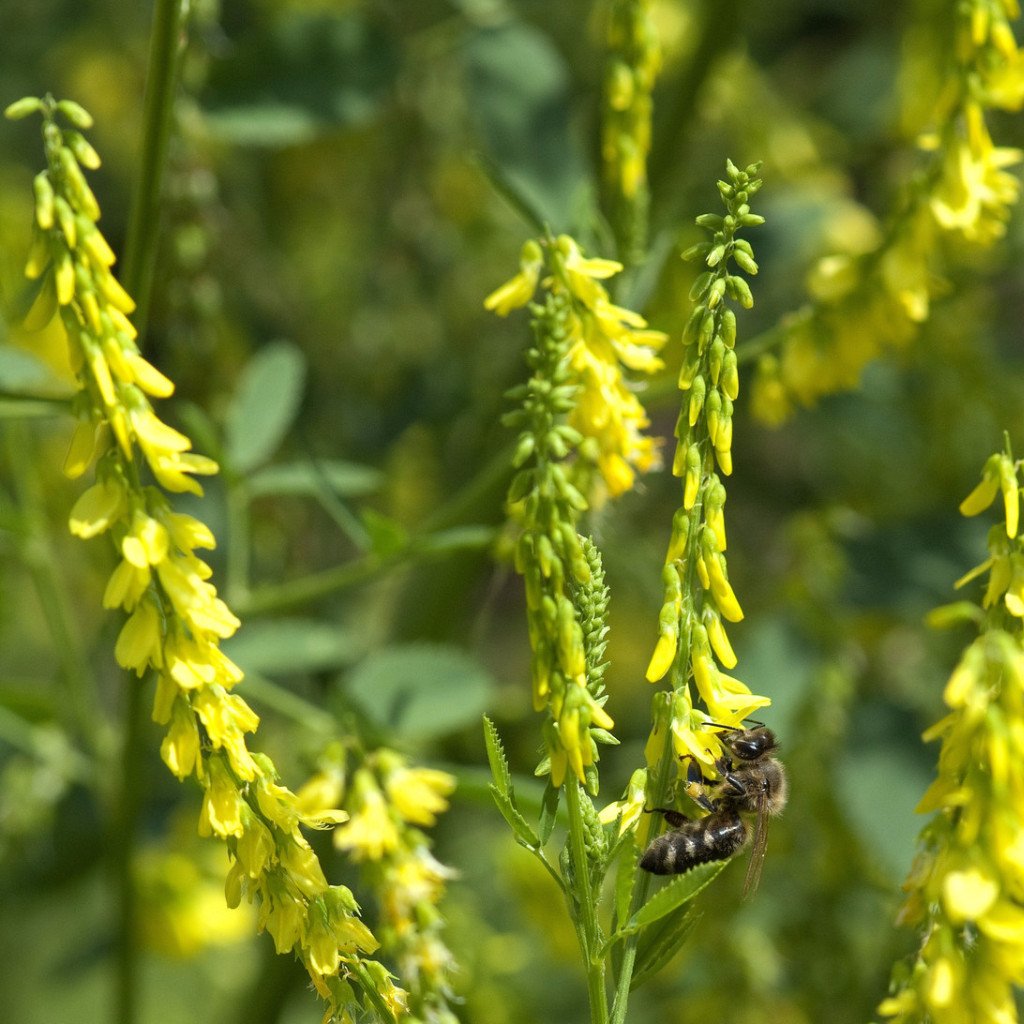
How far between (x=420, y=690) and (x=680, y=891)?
0.89 metres

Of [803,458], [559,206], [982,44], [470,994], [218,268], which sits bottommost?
[470,994]

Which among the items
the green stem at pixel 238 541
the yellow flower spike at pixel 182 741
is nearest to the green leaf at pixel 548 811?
the yellow flower spike at pixel 182 741

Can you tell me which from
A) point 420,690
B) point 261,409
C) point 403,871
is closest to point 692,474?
point 403,871

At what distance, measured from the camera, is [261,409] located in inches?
70.8

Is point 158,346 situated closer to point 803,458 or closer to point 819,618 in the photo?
point 819,618

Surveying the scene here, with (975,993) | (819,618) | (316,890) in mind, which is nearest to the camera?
(975,993)

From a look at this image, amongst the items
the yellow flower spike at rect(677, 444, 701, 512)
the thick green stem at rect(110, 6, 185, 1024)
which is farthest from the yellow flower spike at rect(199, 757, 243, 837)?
the thick green stem at rect(110, 6, 185, 1024)

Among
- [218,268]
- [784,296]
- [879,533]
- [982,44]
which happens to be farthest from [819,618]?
[218,268]

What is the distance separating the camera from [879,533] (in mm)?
2225

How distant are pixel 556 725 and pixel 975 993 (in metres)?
0.28

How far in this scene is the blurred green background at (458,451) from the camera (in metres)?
1.84

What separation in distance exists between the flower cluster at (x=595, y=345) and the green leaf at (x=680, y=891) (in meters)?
0.36

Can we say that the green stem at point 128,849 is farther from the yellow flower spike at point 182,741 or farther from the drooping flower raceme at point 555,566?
the drooping flower raceme at point 555,566

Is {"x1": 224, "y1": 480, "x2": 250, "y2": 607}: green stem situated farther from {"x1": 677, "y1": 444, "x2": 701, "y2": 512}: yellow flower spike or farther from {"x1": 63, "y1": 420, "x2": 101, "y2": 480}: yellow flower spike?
{"x1": 677, "y1": 444, "x2": 701, "y2": 512}: yellow flower spike
